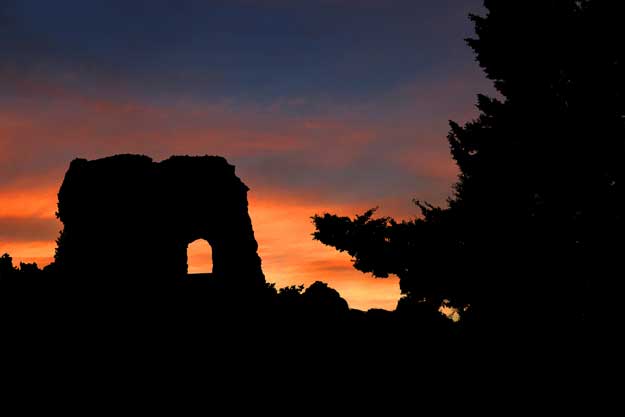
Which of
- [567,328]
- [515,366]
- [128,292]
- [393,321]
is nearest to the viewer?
[567,328]

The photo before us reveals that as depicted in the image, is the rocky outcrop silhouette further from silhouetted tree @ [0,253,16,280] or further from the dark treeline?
the dark treeline

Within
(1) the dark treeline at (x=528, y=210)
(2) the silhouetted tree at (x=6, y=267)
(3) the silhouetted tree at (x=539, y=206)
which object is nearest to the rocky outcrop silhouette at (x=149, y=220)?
(2) the silhouetted tree at (x=6, y=267)

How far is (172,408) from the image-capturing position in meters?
12.9

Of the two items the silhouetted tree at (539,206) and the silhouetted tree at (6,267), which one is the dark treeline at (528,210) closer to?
the silhouetted tree at (539,206)

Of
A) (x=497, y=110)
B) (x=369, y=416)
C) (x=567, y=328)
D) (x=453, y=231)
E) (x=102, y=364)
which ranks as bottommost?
(x=369, y=416)

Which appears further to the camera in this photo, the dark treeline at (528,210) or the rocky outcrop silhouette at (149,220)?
the rocky outcrop silhouette at (149,220)

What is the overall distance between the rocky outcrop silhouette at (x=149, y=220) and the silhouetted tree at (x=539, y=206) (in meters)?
20.6

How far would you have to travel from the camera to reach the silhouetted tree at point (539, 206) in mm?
9906

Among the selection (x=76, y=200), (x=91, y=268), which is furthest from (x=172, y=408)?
(x=76, y=200)

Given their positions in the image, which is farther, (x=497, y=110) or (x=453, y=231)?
(x=497, y=110)

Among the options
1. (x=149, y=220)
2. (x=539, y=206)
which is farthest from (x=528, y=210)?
(x=149, y=220)

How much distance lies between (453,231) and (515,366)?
2890 mm

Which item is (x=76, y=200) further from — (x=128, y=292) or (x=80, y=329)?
(x=80, y=329)

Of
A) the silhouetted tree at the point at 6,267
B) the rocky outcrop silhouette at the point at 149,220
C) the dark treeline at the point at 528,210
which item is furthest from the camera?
the rocky outcrop silhouette at the point at 149,220
